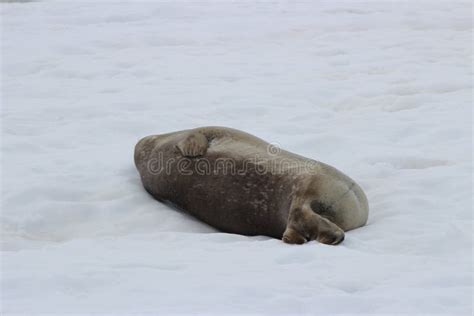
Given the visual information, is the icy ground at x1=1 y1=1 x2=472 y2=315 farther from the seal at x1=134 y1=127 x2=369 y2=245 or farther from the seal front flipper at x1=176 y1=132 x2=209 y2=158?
the seal front flipper at x1=176 y1=132 x2=209 y2=158

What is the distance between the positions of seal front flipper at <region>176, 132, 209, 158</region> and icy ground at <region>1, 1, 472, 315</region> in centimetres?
36

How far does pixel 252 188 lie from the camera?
452 centimetres

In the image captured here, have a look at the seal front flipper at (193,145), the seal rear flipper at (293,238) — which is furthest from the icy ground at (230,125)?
the seal front flipper at (193,145)

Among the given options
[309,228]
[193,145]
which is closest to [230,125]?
[193,145]

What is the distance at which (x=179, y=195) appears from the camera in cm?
477

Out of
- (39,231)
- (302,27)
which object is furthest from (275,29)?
(39,231)

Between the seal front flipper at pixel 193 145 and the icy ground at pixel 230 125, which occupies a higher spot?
the seal front flipper at pixel 193 145

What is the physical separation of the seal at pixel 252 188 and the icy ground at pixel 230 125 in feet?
0.39

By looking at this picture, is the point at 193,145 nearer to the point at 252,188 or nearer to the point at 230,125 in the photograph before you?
the point at 252,188

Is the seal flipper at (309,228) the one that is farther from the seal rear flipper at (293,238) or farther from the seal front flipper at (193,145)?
the seal front flipper at (193,145)

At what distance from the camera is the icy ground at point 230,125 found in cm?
334

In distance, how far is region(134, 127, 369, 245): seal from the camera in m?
4.29

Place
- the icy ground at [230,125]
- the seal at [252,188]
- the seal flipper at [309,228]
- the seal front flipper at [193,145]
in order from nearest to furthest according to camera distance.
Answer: the icy ground at [230,125] → the seal flipper at [309,228] → the seal at [252,188] → the seal front flipper at [193,145]

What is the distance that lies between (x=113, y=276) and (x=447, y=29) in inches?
286
